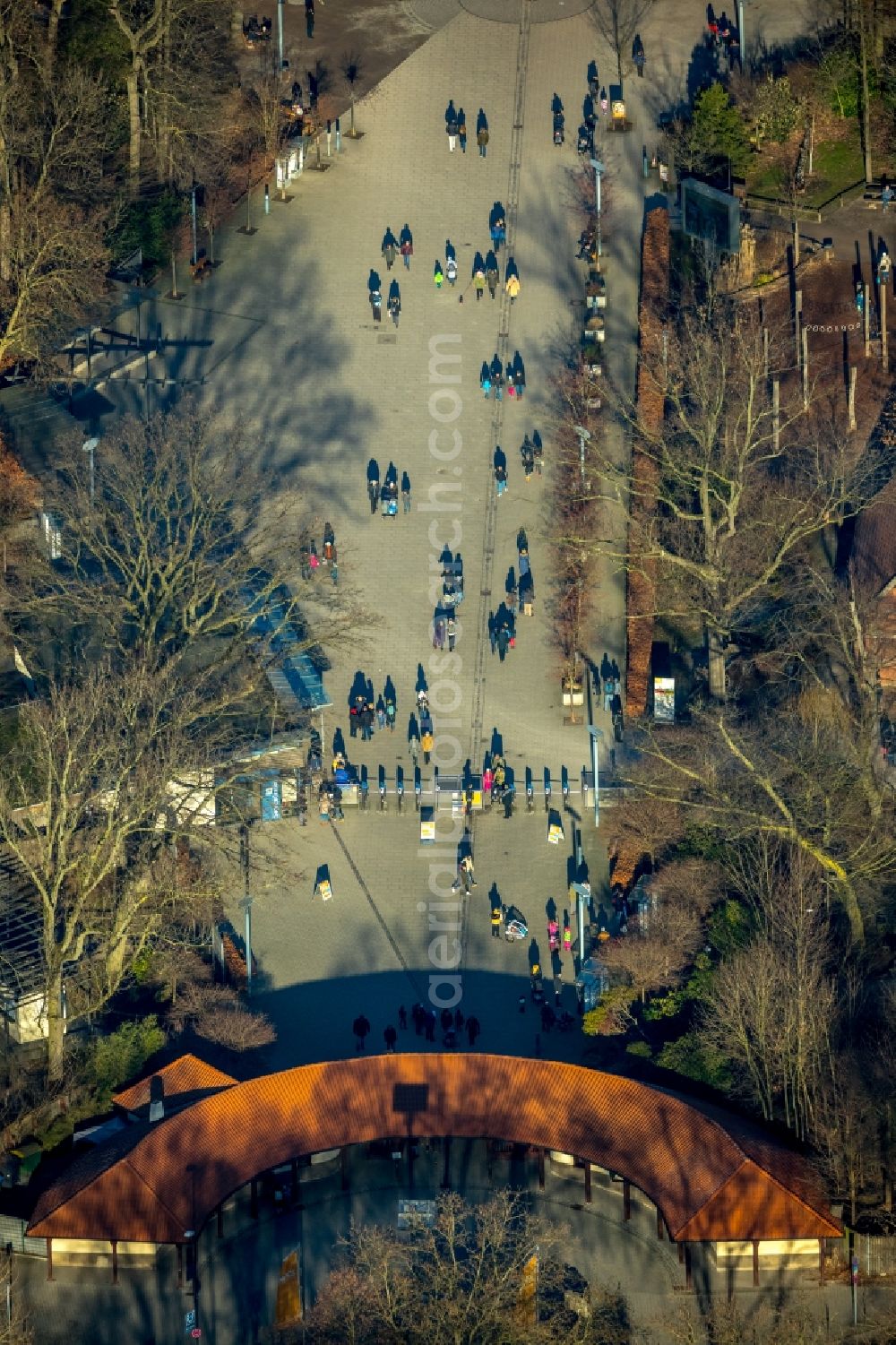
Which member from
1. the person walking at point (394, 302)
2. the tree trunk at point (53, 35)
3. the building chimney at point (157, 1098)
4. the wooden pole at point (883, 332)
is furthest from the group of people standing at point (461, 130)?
the building chimney at point (157, 1098)

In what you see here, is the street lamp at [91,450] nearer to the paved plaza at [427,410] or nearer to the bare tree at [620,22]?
the paved plaza at [427,410]

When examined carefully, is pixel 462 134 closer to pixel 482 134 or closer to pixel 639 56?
pixel 482 134

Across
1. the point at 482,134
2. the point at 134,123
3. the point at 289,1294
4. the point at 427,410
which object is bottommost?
the point at 289,1294

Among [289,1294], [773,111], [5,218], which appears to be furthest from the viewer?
[773,111]

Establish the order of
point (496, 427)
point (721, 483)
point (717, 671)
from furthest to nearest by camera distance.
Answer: point (496, 427) → point (721, 483) → point (717, 671)

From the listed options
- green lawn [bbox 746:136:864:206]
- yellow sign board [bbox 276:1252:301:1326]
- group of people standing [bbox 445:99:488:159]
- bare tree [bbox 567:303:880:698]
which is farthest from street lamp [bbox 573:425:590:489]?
yellow sign board [bbox 276:1252:301:1326]

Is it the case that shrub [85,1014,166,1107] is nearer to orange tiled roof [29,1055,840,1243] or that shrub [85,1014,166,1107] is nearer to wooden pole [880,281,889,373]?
orange tiled roof [29,1055,840,1243]

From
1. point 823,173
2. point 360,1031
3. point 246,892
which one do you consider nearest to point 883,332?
point 823,173
